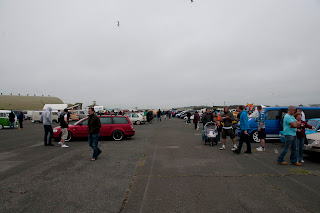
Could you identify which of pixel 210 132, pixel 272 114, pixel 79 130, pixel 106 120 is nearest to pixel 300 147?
pixel 210 132

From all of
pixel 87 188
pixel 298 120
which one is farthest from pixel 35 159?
pixel 298 120

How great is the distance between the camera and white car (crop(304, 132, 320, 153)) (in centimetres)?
689

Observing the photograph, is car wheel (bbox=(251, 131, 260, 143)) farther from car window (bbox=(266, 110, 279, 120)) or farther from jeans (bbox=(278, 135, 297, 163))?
jeans (bbox=(278, 135, 297, 163))

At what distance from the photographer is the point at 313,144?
6.99 m

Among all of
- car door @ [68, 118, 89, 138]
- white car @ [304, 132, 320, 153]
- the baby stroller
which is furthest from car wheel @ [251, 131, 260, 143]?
car door @ [68, 118, 89, 138]

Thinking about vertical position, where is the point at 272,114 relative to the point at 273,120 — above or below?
above

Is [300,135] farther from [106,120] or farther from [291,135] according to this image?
[106,120]

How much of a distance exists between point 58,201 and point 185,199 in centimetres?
227

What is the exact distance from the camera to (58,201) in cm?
384

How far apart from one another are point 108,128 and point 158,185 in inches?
313

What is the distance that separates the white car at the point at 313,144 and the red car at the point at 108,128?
8.32 meters

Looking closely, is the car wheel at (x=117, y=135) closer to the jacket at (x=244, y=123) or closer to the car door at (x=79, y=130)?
the car door at (x=79, y=130)

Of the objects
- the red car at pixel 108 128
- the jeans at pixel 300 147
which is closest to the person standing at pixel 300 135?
the jeans at pixel 300 147

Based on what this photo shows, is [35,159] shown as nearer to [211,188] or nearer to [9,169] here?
[9,169]
